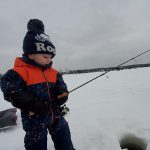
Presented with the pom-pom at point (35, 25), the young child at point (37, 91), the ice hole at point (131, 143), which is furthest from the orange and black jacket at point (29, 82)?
the ice hole at point (131, 143)

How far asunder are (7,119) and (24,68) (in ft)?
8.75

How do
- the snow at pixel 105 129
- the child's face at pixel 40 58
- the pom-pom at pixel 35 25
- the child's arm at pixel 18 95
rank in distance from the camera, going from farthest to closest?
the snow at pixel 105 129 < the pom-pom at pixel 35 25 < the child's face at pixel 40 58 < the child's arm at pixel 18 95

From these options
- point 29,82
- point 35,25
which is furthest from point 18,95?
point 35,25

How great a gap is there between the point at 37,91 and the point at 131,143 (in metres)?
2.00

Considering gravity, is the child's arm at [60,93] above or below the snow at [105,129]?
above

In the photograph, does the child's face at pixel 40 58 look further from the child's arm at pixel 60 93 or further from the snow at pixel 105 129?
the snow at pixel 105 129

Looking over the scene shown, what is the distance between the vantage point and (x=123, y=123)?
4.05 meters

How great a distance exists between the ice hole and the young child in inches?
46.8

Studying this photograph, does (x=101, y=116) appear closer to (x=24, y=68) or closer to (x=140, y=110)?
(x=140, y=110)

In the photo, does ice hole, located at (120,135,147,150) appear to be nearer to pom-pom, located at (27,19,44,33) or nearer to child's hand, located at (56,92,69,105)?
child's hand, located at (56,92,69,105)

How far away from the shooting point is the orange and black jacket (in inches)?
89.3

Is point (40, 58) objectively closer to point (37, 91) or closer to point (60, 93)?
point (37, 91)

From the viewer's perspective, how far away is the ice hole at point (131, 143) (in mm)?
3401

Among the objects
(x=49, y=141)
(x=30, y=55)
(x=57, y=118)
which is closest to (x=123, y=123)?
(x=49, y=141)
